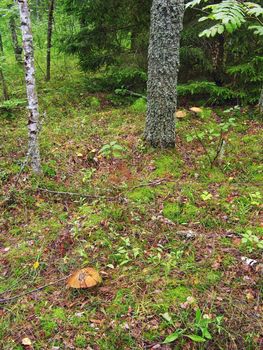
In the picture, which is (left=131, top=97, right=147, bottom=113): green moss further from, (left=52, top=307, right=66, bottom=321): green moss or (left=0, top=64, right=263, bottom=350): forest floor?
(left=52, top=307, right=66, bottom=321): green moss

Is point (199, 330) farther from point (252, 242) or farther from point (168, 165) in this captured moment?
point (168, 165)

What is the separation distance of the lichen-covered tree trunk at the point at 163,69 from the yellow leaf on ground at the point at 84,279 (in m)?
3.23

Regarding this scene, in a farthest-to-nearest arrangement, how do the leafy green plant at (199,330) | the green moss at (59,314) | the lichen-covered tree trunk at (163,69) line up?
the lichen-covered tree trunk at (163,69)
the green moss at (59,314)
the leafy green plant at (199,330)

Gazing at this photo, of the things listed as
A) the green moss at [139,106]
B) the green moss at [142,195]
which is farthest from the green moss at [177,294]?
the green moss at [139,106]

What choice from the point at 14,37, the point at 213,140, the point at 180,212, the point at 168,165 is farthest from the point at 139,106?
the point at 14,37

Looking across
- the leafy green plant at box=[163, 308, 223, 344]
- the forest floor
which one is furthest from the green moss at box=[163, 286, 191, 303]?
the leafy green plant at box=[163, 308, 223, 344]

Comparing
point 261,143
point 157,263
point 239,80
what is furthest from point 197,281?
point 239,80

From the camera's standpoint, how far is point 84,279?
3.61 metres

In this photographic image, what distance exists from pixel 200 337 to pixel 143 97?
22.5 feet

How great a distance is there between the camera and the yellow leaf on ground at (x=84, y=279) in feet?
11.8

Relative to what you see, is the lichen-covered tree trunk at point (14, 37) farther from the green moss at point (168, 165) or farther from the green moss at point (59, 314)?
the green moss at point (59, 314)

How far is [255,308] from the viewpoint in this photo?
3.30m

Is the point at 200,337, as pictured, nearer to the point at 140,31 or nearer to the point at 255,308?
the point at 255,308

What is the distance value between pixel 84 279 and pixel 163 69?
395cm
